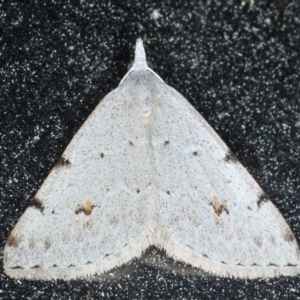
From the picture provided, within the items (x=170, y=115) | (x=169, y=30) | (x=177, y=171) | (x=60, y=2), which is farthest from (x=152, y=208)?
(x=60, y=2)

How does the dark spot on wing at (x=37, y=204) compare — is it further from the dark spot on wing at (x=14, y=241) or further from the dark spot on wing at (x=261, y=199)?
the dark spot on wing at (x=261, y=199)

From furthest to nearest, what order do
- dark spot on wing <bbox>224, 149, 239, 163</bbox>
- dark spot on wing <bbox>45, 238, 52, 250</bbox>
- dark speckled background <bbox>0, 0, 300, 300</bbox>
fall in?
dark speckled background <bbox>0, 0, 300, 300</bbox> → dark spot on wing <bbox>224, 149, 239, 163</bbox> → dark spot on wing <bbox>45, 238, 52, 250</bbox>

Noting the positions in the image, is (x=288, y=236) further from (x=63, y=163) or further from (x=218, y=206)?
(x=63, y=163)

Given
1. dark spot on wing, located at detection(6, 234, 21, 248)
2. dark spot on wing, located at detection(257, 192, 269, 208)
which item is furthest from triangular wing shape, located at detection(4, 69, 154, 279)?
dark spot on wing, located at detection(257, 192, 269, 208)

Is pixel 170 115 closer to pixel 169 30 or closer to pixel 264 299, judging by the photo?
pixel 169 30

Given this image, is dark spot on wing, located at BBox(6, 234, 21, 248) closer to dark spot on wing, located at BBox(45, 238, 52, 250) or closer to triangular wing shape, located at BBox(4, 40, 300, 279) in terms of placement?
triangular wing shape, located at BBox(4, 40, 300, 279)

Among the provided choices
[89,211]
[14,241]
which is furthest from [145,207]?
[14,241]
